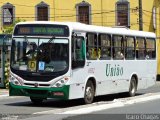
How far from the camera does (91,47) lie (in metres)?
20.7

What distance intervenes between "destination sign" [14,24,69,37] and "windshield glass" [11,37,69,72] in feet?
0.64

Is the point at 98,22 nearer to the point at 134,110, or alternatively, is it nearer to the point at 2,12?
the point at 2,12

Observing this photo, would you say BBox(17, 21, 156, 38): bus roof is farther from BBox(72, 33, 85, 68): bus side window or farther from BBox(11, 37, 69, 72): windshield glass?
BBox(11, 37, 69, 72): windshield glass

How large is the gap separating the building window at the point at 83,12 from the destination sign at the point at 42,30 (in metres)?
41.0

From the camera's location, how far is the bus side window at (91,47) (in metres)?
20.5

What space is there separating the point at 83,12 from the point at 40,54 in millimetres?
42084

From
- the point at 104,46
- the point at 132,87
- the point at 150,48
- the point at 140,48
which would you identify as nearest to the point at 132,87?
the point at 132,87

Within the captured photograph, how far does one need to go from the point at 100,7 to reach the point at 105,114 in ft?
144

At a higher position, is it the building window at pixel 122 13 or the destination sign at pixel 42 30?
the building window at pixel 122 13

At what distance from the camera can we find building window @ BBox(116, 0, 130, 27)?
196 feet

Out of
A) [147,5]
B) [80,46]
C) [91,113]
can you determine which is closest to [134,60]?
[80,46]

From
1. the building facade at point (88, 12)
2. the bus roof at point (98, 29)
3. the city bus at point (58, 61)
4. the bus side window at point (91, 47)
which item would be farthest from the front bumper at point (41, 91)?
the building facade at point (88, 12)

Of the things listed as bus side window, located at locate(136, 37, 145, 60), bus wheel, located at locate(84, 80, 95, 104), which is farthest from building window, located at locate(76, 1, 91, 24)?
bus wheel, located at locate(84, 80, 95, 104)

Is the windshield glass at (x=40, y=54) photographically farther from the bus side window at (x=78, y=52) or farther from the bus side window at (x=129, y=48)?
the bus side window at (x=129, y=48)
